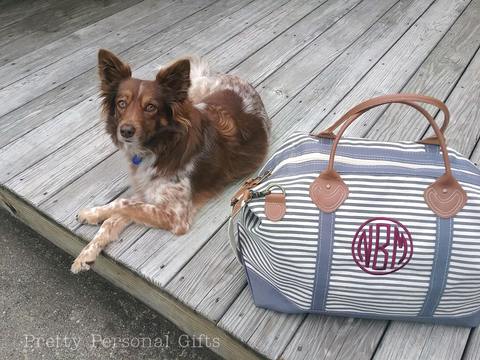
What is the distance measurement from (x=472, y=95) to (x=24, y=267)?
118 inches

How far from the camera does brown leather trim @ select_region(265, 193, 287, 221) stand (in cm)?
152

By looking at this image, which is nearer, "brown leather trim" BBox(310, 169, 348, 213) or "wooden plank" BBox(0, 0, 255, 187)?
"brown leather trim" BBox(310, 169, 348, 213)

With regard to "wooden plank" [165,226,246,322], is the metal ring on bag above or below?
above

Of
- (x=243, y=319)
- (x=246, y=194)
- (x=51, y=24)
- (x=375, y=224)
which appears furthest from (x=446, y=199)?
(x=51, y=24)

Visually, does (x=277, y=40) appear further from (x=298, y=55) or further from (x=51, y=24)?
(x=51, y=24)

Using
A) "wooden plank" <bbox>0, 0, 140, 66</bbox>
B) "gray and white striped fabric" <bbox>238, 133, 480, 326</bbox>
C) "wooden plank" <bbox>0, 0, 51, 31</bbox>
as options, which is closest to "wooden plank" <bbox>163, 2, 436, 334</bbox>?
"gray and white striped fabric" <bbox>238, 133, 480, 326</bbox>

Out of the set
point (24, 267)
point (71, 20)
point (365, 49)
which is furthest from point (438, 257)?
point (71, 20)

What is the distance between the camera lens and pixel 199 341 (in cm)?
207

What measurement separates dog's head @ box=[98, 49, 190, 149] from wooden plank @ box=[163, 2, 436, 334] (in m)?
0.49

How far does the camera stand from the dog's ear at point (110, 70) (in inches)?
80.9

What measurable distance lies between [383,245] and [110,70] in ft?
4.74

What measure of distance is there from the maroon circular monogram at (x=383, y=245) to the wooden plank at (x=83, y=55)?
2525mm

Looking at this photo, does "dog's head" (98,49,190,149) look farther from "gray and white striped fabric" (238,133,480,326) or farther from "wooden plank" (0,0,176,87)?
"wooden plank" (0,0,176,87)

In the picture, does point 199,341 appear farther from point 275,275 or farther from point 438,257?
point 438,257
